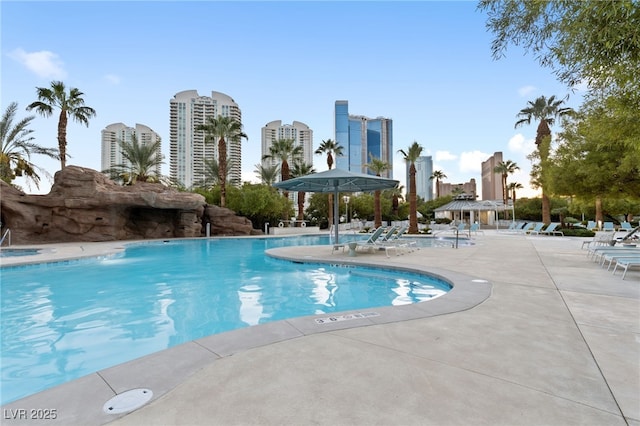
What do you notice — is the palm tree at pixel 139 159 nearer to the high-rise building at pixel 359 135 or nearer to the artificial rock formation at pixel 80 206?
the artificial rock formation at pixel 80 206

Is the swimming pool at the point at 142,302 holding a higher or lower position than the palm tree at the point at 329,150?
lower

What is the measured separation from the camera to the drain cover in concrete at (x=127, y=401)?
1.93 meters

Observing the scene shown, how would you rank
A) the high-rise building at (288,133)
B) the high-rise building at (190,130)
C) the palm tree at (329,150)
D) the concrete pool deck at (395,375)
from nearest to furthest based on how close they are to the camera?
the concrete pool deck at (395,375)
the palm tree at (329,150)
the high-rise building at (190,130)
the high-rise building at (288,133)

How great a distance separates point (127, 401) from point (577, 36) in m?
5.28

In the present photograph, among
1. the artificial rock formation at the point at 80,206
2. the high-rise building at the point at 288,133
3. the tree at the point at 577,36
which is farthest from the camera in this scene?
the high-rise building at the point at 288,133

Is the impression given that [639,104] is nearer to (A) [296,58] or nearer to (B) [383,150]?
(A) [296,58]

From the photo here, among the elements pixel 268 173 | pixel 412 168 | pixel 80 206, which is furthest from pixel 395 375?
pixel 268 173

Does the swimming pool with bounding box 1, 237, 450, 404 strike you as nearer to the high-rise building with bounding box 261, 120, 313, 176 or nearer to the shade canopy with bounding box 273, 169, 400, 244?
the shade canopy with bounding box 273, 169, 400, 244

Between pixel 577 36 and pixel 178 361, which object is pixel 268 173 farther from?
pixel 178 361

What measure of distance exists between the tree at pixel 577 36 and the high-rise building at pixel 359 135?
8463 cm

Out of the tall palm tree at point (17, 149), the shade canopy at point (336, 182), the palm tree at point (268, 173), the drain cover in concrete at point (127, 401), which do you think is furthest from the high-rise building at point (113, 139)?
the drain cover in concrete at point (127, 401)

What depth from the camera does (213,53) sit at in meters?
14.2

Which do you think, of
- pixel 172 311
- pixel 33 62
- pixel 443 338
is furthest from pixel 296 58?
pixel 443 338

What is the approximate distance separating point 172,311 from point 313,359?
3937 millimetres
